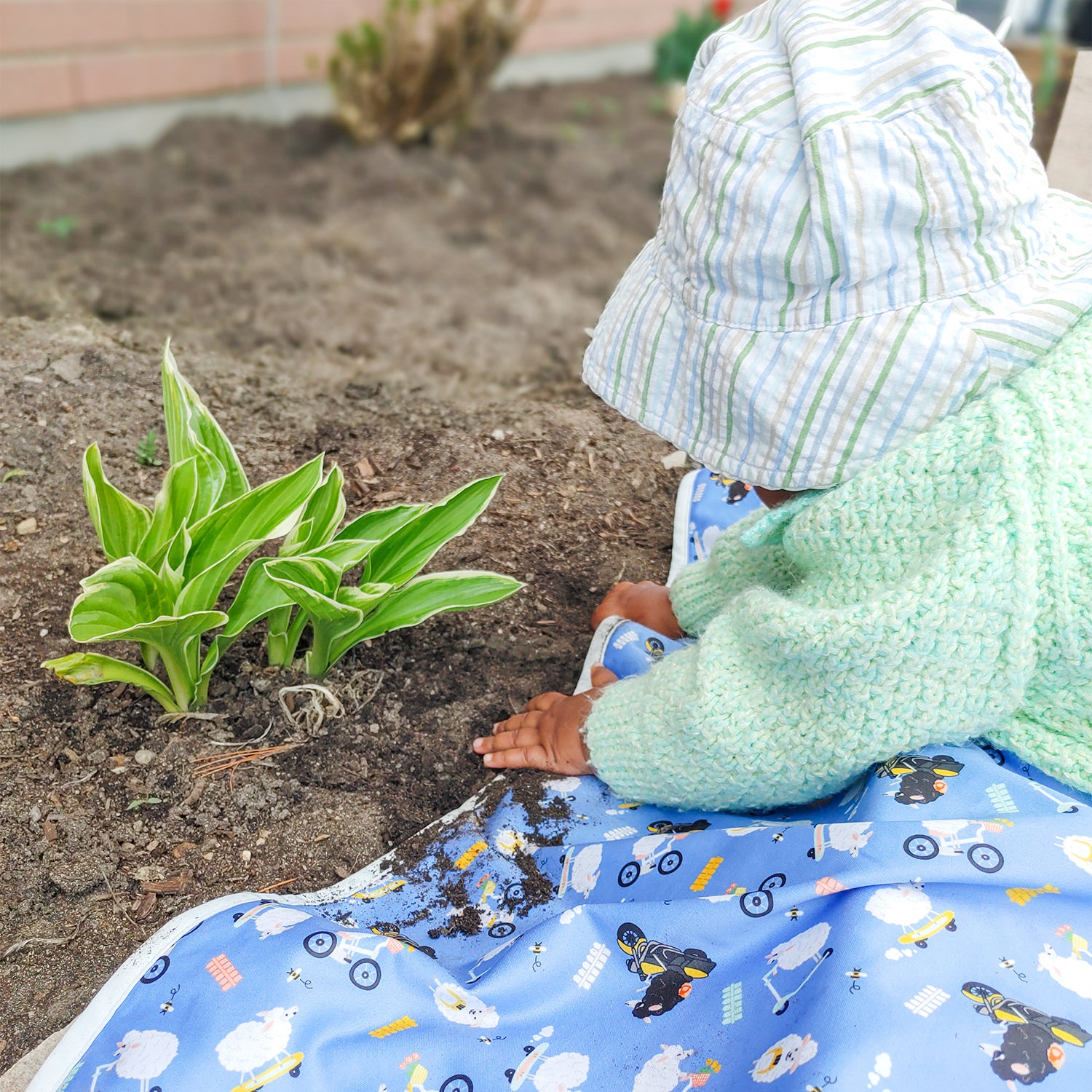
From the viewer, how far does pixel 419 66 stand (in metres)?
4.45

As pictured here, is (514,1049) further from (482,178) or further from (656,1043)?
(482,178)

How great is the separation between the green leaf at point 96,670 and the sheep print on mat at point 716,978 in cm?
33

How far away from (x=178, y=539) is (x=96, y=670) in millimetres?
206

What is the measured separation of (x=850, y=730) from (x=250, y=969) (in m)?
0.75

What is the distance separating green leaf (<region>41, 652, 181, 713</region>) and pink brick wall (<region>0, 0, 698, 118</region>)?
3.23m

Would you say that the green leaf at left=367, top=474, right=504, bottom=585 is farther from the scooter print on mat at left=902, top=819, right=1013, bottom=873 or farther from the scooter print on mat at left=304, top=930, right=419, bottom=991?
the scooter print on mat at left=902, top=819, right=1013, bottom=873

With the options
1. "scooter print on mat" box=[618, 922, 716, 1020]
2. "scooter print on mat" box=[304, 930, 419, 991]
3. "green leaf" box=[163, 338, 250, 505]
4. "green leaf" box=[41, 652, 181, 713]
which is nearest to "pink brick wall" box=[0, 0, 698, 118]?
"green leaf" box=[163, 338, 250, 505]

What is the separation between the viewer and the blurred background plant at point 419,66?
441 cm

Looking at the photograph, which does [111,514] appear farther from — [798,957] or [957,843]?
[957,843]

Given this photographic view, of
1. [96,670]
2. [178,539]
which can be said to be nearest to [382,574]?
[178,539]

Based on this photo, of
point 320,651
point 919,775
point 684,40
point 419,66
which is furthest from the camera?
point 684,40

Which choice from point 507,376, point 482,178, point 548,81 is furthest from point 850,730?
point 548,81

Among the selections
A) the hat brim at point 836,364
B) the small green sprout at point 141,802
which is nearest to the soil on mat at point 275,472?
the small green sprout at point 141,802

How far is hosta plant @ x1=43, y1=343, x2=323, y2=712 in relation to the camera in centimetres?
133
